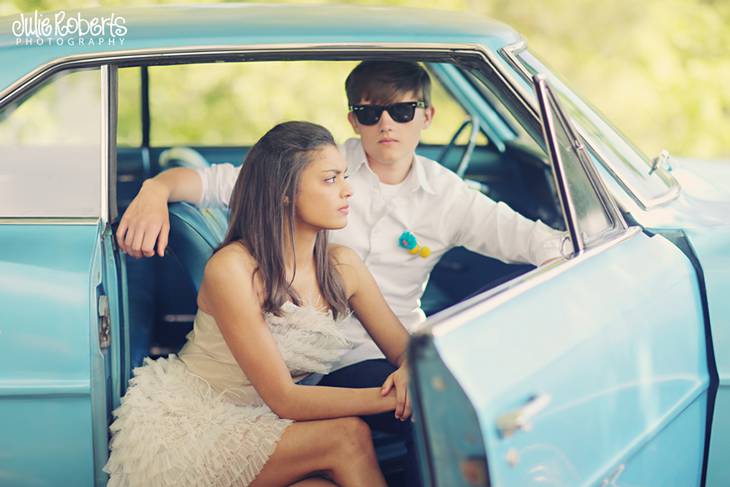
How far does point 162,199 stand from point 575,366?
133 centimetres

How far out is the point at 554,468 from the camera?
1.97 meters

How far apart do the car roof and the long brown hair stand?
271 mm

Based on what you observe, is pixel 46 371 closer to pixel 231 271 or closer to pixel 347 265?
pixel 231 271

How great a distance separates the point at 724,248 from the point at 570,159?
19.2 inches

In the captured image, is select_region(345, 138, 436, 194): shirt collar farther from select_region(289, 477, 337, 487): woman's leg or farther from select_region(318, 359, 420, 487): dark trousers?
select_region(289, 477, 337, 487): woman's leg

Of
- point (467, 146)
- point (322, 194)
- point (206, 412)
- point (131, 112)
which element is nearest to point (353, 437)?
point (206, 412)

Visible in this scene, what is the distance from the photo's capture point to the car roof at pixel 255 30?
2.66 meters

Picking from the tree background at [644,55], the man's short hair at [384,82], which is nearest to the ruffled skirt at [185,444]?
the man's short hair at [384,82]

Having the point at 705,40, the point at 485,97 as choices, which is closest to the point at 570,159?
the point at 485,97

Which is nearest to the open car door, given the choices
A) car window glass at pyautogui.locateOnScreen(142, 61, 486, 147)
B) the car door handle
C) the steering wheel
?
the car door handle

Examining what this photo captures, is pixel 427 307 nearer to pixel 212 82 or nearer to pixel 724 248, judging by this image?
pixel 724 248

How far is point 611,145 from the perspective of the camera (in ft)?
9.72

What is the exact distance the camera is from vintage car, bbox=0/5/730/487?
1875 mm

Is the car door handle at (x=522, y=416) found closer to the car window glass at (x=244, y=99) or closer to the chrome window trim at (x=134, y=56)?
the chrome window trim at (x=134, y=56)
